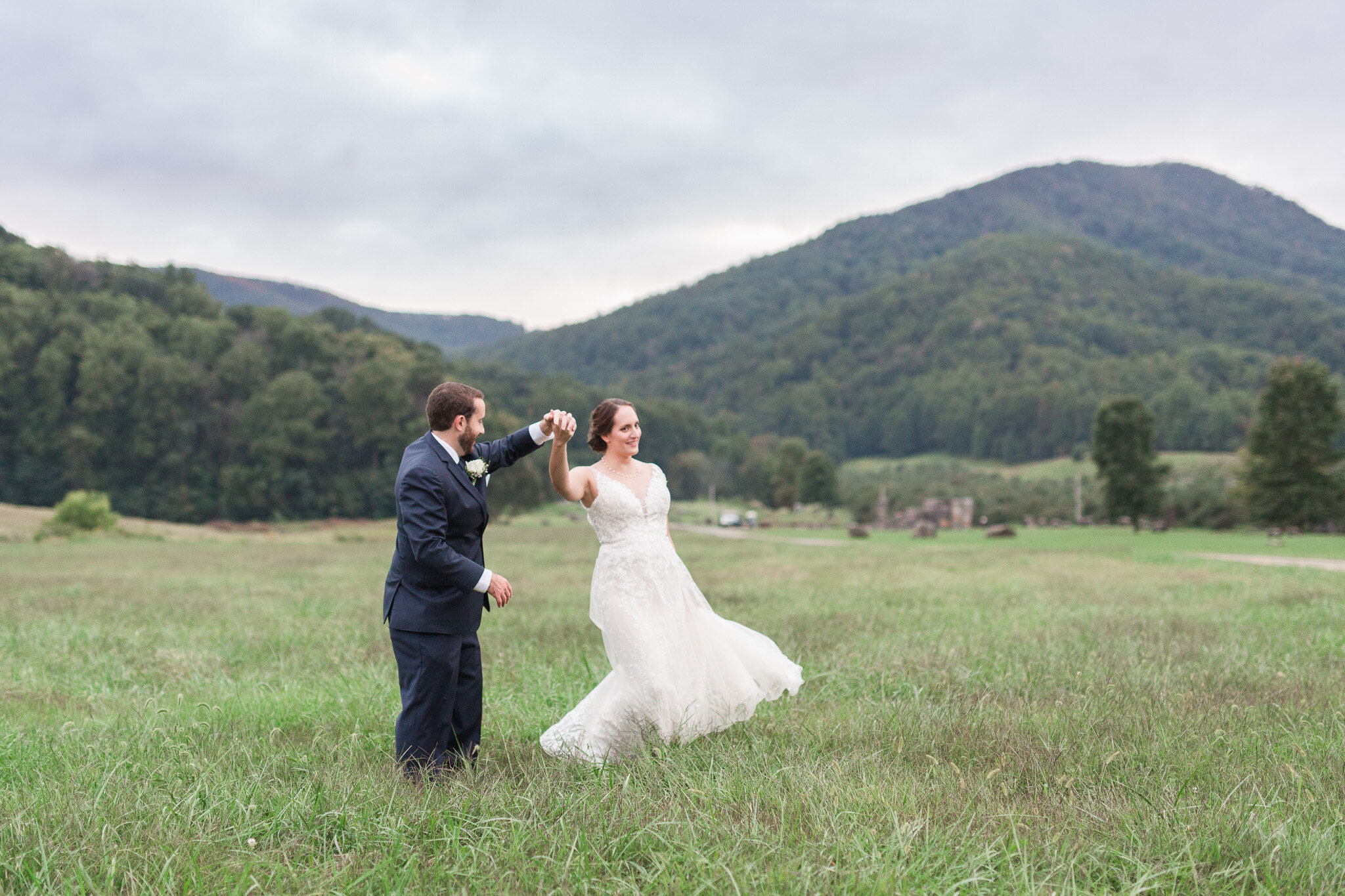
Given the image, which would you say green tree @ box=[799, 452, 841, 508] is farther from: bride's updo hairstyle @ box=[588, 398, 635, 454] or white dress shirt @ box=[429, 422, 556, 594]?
white dress shirt @ box=[429, 422, 556, 594]

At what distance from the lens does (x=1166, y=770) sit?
4160 millimetres

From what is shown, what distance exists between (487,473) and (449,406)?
42 centimetres

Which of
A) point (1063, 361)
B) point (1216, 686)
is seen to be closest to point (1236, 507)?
point (1216, 686)

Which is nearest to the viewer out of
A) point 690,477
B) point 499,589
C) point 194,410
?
point 499,589

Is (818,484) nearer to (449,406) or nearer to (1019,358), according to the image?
(449,406)

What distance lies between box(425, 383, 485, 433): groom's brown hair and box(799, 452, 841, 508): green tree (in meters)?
80.8

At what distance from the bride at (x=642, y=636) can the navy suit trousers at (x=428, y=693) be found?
28.2 inches

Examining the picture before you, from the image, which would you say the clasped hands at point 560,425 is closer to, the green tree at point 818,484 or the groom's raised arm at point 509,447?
the groom's raised arm at point 509,447

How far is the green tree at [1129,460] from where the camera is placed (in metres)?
40.9

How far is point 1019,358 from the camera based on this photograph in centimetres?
15475

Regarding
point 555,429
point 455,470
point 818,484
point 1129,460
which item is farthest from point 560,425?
point 818,484

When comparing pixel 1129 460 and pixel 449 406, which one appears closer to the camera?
pixel 449 406

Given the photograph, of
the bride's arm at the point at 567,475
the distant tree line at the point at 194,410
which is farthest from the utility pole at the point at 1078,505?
the bride's arm at the point at 567,475

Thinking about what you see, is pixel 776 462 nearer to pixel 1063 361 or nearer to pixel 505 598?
pixel 1063 361
